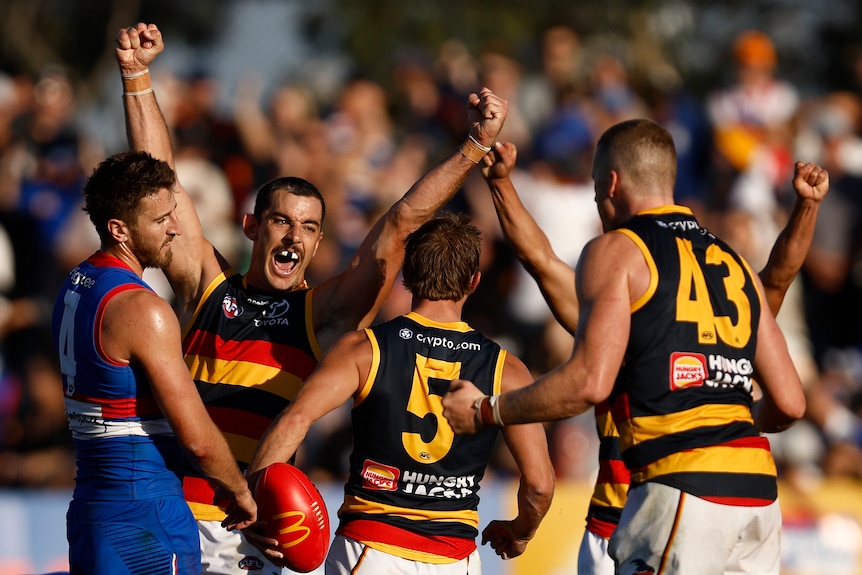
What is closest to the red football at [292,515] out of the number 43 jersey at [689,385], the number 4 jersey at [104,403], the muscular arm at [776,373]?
the number 4 jersey at [104,403]

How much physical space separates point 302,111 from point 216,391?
7.73 m

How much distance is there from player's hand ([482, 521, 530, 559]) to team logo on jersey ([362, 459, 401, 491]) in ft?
3.16

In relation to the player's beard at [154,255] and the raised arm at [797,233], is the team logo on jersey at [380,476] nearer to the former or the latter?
the player's beard at [154,255]

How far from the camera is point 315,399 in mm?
5125

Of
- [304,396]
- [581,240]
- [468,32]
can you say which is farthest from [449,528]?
[468,32]

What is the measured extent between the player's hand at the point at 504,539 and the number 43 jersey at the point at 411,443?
2.29ft

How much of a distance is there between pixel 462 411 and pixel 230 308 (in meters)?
1.72

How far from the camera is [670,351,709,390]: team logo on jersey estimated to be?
4.87 metres

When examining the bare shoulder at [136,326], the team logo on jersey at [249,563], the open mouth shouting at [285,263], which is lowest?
the team logo on jersey at [249,563]

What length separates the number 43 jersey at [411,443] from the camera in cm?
523

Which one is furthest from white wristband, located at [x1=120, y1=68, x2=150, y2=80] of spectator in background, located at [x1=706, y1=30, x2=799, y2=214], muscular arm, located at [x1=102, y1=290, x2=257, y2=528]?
spectator in background, located at [x1=706, y1=30, x2=799, y2=214]

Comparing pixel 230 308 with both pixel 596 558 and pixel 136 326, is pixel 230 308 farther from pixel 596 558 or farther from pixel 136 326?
pixel 596 558

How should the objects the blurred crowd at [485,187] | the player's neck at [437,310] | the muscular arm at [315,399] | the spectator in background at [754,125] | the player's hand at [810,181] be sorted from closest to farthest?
1. the muscular arm at [315,399]
2. the player's neck at [437,310]
3. the player's hand at [810,181]
4. the blurred crowd at [485,187]
5. the spectator in background at [754,125]

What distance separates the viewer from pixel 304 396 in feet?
16.9
